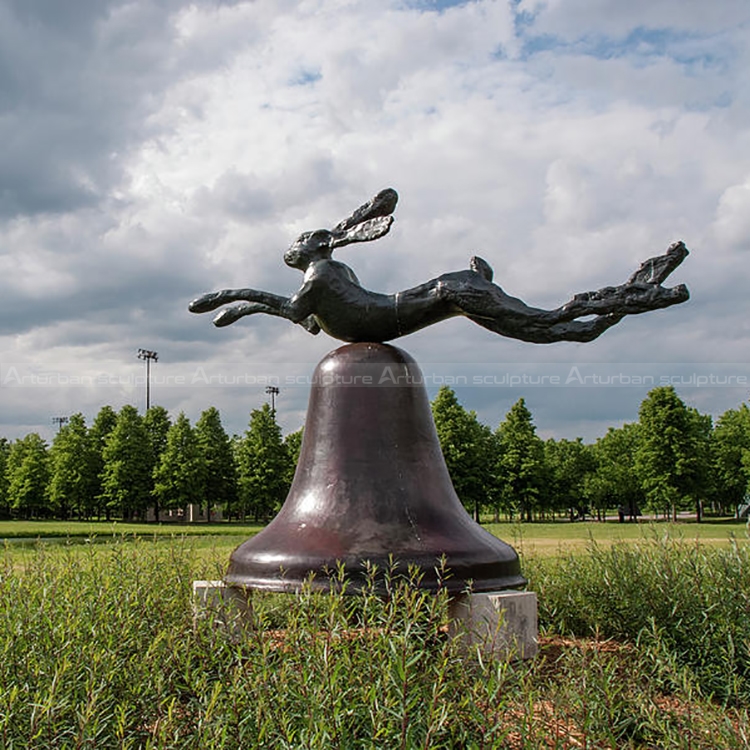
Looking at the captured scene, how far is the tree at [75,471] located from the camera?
45.8m

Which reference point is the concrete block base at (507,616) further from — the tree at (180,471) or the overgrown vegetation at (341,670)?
the tree at (180,471)

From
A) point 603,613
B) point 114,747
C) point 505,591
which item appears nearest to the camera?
point 114,747

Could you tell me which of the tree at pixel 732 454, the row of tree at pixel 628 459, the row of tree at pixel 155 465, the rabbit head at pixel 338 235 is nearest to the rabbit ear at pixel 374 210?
the rabbit head at pixel 338 235

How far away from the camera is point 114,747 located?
10.5 ft

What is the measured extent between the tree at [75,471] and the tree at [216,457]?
20.5 feet

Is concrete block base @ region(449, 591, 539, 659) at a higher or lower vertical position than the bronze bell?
lower

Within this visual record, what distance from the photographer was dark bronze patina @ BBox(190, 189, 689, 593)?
499cm

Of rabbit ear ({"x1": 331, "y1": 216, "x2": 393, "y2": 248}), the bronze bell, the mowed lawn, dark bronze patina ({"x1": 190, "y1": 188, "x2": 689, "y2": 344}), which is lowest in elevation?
the mowed lawn

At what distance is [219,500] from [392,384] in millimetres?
44307

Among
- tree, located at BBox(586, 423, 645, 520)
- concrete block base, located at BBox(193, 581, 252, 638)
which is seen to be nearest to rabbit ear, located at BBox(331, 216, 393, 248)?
concrete block base, located at BBox(193, 581, 252, 638)

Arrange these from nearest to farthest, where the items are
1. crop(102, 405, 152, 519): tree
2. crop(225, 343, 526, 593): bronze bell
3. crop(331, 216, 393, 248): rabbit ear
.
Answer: crop(225, 343, 526, 593): bronze bell, crop(331, 216, 393, 248): rabbit ear, crop(102, 405, 152, 519): tree

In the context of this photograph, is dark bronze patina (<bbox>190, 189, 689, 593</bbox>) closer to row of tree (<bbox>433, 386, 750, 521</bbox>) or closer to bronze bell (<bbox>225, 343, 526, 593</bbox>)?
bronze bell (<bbox>225, 343, 526, 593</bbox>)

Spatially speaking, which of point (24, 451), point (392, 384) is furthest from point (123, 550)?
point (24, 451)

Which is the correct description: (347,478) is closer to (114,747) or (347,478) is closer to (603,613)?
(603,613)
